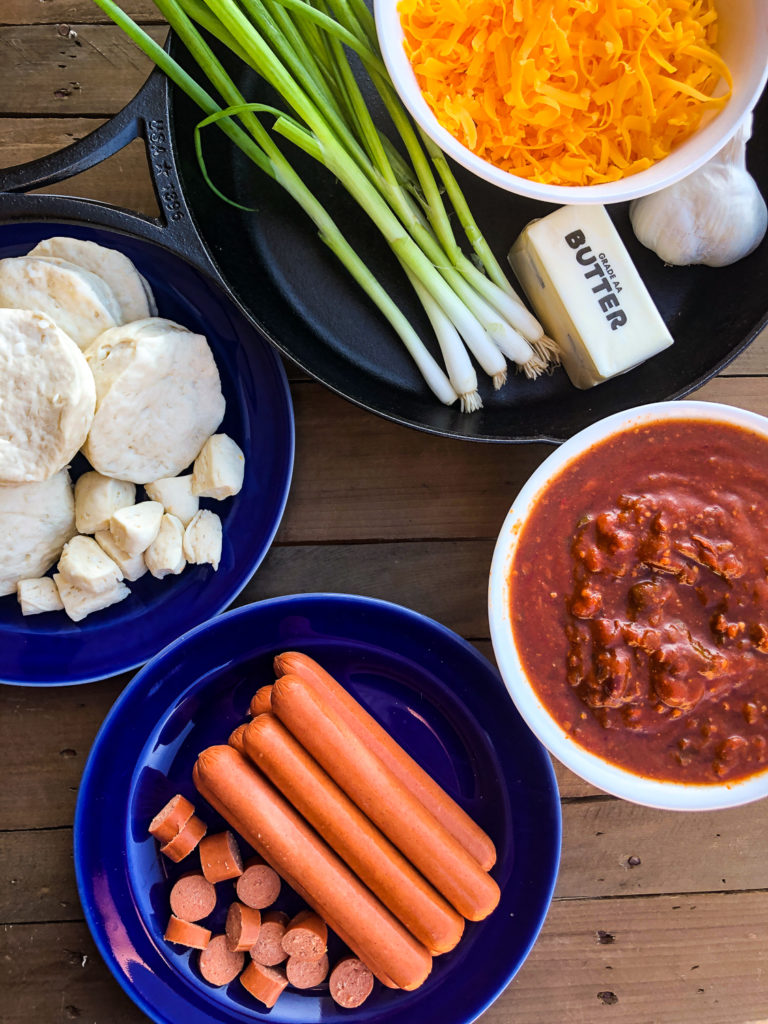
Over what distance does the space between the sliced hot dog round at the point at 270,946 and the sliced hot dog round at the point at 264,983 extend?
0.6 inches

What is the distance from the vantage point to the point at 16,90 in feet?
6.23

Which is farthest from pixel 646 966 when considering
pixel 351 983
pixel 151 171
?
pixel 151 171

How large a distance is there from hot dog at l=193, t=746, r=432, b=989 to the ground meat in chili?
61cm

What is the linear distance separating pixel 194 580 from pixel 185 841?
2.03 feet

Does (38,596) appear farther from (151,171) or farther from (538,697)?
(538,697)

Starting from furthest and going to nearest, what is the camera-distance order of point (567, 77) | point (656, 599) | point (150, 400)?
point (150, 400) → point (656, 599) → point (567, 77)

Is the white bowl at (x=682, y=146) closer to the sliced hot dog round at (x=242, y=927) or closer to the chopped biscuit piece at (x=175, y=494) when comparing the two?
the chopped biscuit piece at (x=175, y=494)

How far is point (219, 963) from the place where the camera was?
1.82 meters

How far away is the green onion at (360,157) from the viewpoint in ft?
4.99

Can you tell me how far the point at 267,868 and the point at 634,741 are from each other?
931 mm

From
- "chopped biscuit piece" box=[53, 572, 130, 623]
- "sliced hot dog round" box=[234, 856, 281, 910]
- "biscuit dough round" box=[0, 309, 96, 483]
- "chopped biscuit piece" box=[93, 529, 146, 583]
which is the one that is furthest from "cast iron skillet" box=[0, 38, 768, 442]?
"sliced hot dog round" box=[234, 856, 281, 910]

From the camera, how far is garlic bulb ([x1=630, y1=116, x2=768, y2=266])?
165 cm

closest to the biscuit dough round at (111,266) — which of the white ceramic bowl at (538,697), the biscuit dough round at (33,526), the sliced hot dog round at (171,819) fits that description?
the biscuit dough round at (33,526)

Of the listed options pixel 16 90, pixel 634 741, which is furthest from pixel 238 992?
pixel 16 90
